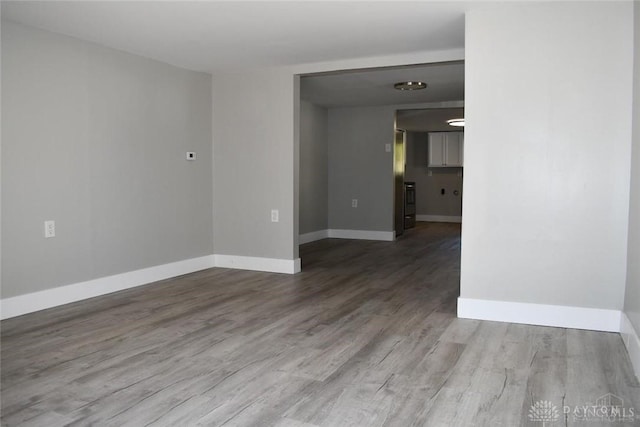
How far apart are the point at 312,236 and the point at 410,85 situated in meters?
2.83

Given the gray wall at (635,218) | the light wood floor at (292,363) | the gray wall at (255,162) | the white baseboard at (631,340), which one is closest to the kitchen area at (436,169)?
the gray wall at (255,162)

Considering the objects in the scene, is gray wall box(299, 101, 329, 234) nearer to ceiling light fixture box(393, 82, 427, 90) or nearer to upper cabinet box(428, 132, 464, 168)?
ceiling light fixture box(393, 82, 427, 90)

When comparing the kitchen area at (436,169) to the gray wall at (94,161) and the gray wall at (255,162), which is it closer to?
the gray wall at (255,162)

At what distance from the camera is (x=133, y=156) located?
4.27m

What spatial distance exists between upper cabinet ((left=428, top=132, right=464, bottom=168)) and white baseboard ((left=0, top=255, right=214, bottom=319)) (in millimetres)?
7323

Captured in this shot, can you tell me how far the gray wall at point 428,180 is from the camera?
11359 millimetres

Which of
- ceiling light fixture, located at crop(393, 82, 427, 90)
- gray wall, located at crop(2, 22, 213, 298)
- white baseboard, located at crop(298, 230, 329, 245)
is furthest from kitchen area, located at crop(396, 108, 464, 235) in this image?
gray wall, located at crop(2, 22, 213, 298)

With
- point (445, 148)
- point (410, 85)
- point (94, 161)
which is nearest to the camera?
point (94, 161)

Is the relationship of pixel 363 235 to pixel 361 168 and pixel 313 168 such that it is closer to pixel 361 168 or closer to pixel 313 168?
pixel 361 168

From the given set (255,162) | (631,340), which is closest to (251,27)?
(255,162)

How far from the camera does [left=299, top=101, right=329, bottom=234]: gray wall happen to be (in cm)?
718

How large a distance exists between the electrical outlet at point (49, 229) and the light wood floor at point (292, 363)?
1.76ft

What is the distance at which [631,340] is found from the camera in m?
2.57

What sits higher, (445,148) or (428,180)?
(445,148)
